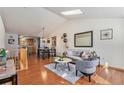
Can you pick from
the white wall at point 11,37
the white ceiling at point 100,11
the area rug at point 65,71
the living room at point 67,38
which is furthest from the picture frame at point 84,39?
the white wall at point 11,37

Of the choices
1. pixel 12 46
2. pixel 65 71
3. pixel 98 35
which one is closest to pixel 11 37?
pixel 12 46

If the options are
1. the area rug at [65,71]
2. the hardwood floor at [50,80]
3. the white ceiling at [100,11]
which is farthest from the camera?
the area rug at [65,71]

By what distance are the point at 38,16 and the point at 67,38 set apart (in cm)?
47

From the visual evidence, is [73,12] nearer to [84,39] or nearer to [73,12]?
[73,12]

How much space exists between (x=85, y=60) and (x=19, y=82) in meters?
0.90

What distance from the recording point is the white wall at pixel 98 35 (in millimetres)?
1152

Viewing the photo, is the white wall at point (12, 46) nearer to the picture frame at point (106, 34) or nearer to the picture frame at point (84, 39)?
the picture frame at point (84, 39)

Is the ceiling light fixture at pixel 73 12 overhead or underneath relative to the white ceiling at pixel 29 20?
overhead

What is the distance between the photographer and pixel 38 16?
1237mm

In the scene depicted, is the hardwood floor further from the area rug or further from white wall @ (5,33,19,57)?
white wall @ (5,33,19,57)
